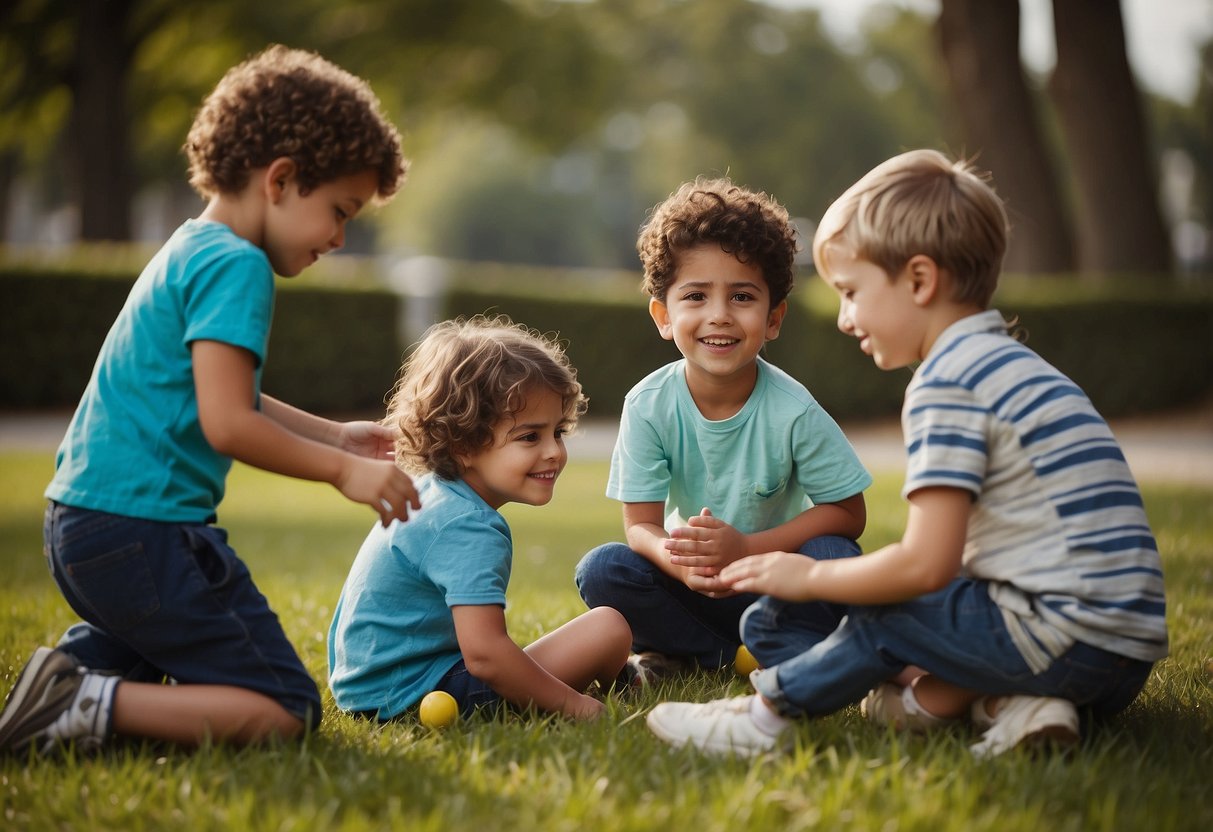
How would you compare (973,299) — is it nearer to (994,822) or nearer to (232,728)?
(994,822)

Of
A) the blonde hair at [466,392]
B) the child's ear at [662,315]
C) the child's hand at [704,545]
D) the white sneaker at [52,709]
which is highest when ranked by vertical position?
the child's ear at [662,315]

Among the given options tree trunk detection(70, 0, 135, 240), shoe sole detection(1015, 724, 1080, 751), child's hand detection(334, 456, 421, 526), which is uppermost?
tree trunk detection(70, 0, 135, 240)

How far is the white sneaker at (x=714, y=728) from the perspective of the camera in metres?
2.65

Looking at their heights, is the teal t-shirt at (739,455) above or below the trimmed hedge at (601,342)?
below

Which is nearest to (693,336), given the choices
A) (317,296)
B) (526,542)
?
(526,542)

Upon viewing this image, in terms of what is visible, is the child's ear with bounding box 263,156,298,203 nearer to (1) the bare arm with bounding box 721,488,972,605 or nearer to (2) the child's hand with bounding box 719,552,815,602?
(2) the child's hand with bounding box 719,552,815,602

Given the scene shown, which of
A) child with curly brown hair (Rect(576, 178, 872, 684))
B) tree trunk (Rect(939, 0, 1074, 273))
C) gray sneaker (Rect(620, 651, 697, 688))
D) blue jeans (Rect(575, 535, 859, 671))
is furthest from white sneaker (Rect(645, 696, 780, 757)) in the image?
tree trunk (Rect(939, 0, 1074, 273))

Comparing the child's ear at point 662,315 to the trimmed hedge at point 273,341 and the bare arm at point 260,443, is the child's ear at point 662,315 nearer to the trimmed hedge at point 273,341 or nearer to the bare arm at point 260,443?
the bare arm at point 260,443

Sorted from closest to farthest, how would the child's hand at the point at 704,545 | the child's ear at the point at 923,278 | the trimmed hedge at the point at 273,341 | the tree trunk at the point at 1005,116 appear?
the child's ear at the point at 923,278 → the child's hand at the point at 704,545 → the trimmed hedge at the point at 273,341 → the tree trunk at the point at 1005,116

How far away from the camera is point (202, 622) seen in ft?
8.92

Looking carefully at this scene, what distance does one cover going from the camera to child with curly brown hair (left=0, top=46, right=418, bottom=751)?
8.59ft

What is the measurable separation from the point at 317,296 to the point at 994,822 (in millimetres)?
14359

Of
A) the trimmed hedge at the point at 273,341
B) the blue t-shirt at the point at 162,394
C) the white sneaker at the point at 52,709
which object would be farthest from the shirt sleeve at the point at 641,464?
the trimmed hedge at the point at 273,341

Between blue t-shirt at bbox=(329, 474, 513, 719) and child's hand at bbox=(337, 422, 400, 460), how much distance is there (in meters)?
0.24
